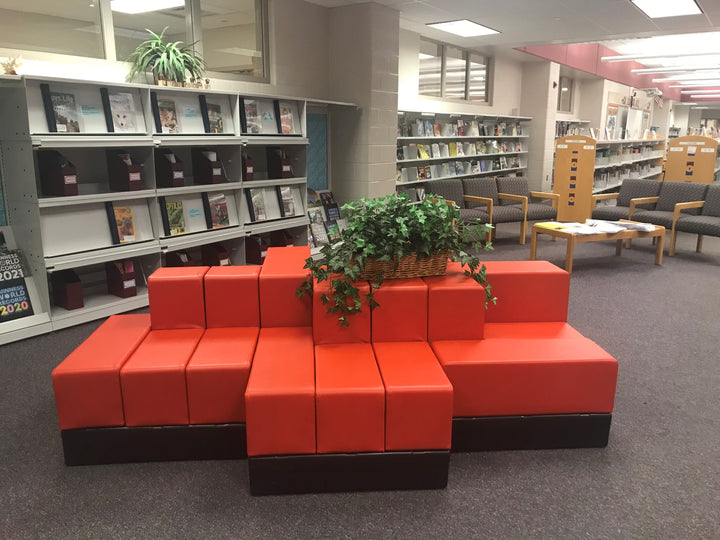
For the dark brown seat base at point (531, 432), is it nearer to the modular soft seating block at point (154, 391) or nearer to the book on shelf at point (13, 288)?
the modular soft seating block at point (154, 391)

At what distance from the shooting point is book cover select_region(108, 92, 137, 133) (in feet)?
14.3

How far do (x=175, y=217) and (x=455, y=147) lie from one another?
5.26 m

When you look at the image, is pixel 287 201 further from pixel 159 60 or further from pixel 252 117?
pixel 159 60

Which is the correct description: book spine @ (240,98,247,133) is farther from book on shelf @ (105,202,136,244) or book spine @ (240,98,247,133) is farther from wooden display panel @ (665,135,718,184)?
wooden display panel @ (665,135,718,184)

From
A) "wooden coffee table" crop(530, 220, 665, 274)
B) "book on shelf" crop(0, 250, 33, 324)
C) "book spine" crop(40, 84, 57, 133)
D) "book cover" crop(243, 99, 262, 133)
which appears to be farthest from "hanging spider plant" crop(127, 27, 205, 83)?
"wooden coffee table" crop(530, 220, 665, 274)

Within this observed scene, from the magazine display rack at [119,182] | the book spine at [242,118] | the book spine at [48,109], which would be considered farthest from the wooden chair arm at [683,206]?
the book spine at [48,109]

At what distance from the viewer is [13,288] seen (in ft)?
13.6

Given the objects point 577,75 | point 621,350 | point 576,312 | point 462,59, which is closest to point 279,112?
point 576,312

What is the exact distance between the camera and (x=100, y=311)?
450cm

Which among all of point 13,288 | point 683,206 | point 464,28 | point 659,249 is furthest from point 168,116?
point 683,206

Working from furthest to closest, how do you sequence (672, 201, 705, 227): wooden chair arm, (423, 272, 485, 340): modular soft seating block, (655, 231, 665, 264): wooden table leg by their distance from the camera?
1. (672, 201, 705, 227): wooden chair arm
2. (655, 231, 665, 264): wooden table leg
3. (423, 272, 485, 340): modular soft seating block

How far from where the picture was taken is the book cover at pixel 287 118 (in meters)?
5.77

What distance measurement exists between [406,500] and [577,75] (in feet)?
41.6

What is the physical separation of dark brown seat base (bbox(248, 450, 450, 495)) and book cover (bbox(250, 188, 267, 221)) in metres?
3.66
